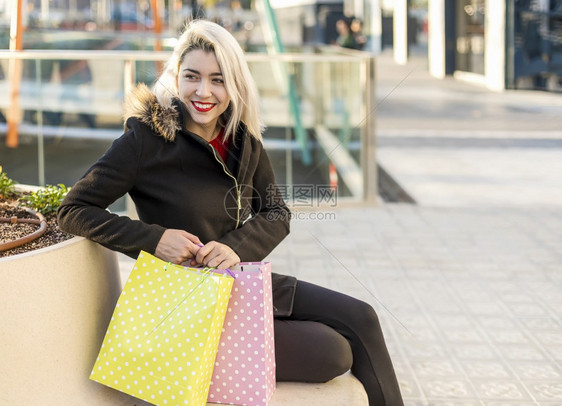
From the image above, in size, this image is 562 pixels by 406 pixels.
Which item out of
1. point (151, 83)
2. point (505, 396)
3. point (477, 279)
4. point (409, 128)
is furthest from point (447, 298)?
point (409, 128)

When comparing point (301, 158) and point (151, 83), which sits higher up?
point (151, 83)

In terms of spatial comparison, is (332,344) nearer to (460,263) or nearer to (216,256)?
(216,256)

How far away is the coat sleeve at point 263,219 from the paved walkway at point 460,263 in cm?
106

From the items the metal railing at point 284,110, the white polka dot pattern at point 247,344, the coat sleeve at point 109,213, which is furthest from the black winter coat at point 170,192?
the metal railing at point 284,110

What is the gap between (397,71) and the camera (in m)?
25.6

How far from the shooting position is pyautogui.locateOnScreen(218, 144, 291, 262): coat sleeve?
2861 millimetres

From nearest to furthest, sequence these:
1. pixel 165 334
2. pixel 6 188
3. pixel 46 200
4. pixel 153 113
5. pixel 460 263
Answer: pixel 165 334 < pixel 153 113 < pixel 46 200 < pixel 6 188 < pixel 460 263

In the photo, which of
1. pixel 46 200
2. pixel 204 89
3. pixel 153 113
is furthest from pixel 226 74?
pixel 46 200

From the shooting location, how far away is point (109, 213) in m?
2.65

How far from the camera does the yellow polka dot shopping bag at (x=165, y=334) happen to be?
96.0 inches

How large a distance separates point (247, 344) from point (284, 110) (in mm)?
5574

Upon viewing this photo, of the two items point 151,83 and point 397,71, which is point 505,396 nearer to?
point 151,83

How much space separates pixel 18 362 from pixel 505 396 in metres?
2.07

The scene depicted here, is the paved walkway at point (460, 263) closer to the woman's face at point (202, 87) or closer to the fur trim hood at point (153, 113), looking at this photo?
the woman's face at point (202, 87)
